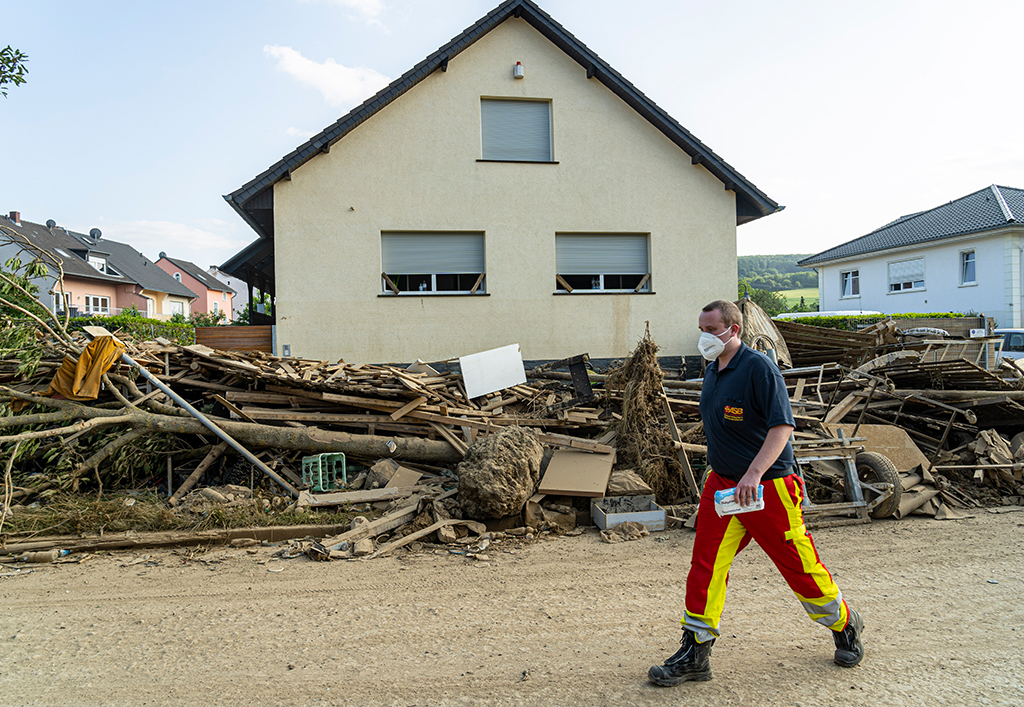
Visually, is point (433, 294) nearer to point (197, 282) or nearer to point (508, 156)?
point (508, 156)

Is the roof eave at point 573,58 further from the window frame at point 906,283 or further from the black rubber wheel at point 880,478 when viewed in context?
the window frame at point 906,283

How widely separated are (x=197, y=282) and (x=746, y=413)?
74.8 meters

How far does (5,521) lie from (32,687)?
12.2 feet

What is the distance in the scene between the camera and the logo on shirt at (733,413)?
343cm

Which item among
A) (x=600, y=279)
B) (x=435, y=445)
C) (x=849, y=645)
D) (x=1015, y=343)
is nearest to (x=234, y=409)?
(x=435, y=445)

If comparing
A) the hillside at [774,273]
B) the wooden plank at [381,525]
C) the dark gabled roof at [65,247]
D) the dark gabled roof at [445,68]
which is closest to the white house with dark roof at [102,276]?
the dark gabled roof at [65,247]

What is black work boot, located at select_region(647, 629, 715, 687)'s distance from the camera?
3.36 meters

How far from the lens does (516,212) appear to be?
1312 cm

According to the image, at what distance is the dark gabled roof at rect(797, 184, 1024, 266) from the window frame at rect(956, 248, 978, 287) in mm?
1020

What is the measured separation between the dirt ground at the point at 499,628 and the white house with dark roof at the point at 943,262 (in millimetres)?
24948

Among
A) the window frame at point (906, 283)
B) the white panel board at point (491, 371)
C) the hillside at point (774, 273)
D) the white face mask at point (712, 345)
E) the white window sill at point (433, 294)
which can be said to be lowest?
the white panel board at point (491, 371)

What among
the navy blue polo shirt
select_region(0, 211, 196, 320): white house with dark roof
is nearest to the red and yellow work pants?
the navy blue polo shirt

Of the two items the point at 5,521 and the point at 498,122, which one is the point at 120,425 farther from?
the point at 498,122

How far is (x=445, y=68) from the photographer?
41.9 ft
